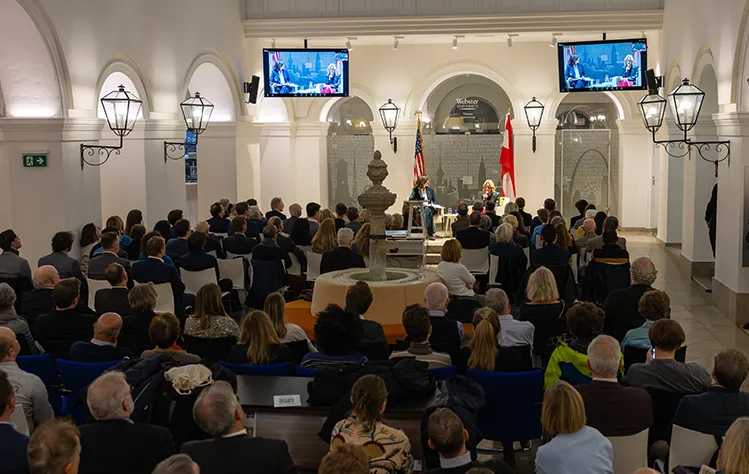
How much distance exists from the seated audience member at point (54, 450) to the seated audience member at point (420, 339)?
2928mm

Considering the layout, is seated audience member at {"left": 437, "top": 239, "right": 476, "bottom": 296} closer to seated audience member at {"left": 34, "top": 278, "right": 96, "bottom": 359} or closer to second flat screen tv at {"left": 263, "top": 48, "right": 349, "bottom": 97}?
seated audience member at {"left": 34, "top": 278, "right": 96, "bottom": 359}

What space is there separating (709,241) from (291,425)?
1103cm

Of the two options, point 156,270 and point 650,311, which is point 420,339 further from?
point 156,270

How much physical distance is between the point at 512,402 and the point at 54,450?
3288 mm

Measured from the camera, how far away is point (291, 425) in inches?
239

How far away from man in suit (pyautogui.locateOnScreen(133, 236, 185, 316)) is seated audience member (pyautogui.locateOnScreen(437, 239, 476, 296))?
109 inches

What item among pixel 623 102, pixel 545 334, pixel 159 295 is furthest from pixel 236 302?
pixel 623 102

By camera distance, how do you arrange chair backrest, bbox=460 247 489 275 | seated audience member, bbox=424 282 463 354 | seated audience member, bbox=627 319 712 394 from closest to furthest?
seated audience member, bbox=627 319 712 394 → seated audience member, bbox=424 282 463 354 → chair backrest, bbox=460 247 489 275

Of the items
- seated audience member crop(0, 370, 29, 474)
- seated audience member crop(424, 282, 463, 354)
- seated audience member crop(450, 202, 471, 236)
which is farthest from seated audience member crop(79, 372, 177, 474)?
seated audience member crop(450, 202, 471, 236)

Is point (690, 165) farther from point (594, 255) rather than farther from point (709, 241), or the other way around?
point (594, 255)

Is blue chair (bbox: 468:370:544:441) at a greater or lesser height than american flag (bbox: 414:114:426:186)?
lesser

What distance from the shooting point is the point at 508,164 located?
2108 cm

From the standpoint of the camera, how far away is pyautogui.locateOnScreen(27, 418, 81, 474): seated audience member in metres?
3.94

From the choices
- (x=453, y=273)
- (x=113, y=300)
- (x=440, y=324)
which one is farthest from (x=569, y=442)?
(x=453, y=273)
